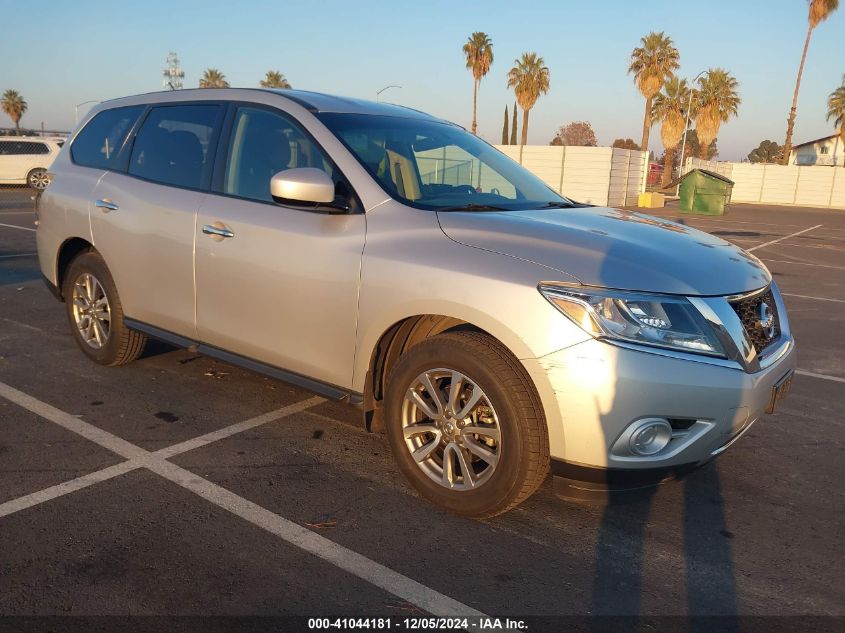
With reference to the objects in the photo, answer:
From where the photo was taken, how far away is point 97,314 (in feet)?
16.5

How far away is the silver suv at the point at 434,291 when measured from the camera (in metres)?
2.79

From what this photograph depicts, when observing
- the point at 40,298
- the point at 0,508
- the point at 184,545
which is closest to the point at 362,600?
the point at 184,545

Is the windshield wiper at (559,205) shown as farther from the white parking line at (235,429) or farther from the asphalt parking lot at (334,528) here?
the white parking line at (235,429)

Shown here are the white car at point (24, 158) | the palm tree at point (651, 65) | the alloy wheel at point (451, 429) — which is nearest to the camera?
the alloy wheel at point (451, 429)

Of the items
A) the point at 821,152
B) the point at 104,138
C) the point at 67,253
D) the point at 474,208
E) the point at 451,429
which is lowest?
the point at 451,429

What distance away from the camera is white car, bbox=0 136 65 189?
23.8 metres

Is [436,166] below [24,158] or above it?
above

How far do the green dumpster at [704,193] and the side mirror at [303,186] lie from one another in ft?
80.5

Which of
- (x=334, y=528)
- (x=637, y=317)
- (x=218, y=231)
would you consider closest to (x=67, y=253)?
(x=218, y=231)

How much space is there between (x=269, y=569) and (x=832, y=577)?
2.19 m

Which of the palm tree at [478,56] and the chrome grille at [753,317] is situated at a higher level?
the palm tree at [478,56]

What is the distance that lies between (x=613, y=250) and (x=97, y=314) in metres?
3.66

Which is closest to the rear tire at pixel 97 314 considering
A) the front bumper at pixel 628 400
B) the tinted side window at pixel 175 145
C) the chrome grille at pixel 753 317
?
the tinted side window at pixel 175 145

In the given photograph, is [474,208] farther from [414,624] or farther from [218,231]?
[414,624]
